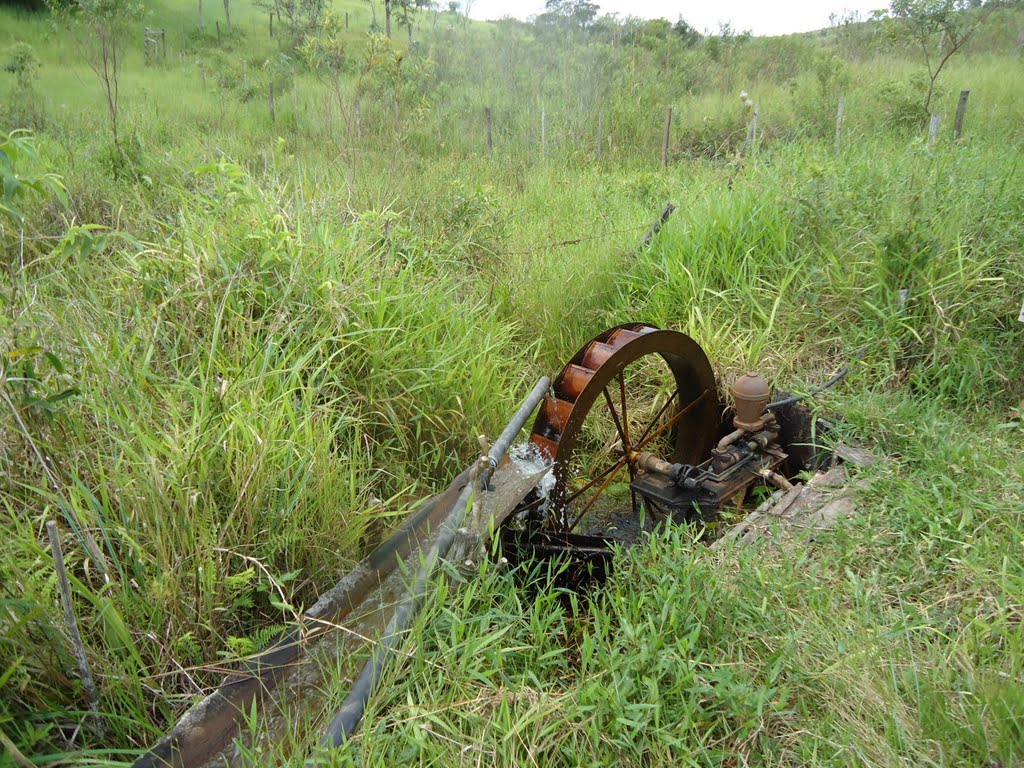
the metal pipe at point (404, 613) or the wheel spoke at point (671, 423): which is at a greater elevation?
the metal pipe at point (404, 613)

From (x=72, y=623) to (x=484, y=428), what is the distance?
7.63 feet

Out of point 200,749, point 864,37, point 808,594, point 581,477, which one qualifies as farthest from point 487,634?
point 864,37

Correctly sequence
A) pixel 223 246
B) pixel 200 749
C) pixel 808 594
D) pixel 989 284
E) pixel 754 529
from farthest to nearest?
pixel 989 284 → pixel 223 246 → pixel 754 529 → pixel 808 594 → pixel 200 749

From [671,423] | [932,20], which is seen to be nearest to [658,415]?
[671,423]

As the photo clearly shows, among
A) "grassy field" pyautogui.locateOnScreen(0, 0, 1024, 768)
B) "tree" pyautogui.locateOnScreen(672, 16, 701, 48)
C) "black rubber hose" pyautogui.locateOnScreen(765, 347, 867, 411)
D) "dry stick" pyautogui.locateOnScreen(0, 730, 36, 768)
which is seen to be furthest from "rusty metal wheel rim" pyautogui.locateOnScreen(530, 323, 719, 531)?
"tree" pyautogui.locateOnScreen(672, 16, 701, 48)

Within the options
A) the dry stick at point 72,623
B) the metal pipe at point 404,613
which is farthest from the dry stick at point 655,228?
the dry stick at point 72,623

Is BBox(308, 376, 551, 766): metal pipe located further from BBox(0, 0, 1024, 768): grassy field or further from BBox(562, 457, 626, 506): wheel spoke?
BBox(562, 457, 626, 506): wheel spoke

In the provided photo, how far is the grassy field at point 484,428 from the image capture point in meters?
2.09

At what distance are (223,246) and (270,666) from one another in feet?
7.40

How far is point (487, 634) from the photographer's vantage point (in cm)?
249

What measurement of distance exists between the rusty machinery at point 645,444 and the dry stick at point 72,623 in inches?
75.3

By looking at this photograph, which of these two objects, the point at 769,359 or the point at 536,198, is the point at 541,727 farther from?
the point at 536,198

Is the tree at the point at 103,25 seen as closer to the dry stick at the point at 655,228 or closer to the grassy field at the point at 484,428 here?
the grassy field at the point at 484,428

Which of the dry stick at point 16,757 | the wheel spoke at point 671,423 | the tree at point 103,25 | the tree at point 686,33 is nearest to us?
the dry stick at point 16,757
